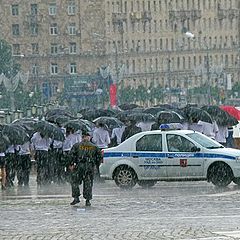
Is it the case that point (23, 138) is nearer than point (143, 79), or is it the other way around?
point (23, 138)

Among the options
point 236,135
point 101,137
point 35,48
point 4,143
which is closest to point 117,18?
point 35,48

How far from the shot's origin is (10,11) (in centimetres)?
14312

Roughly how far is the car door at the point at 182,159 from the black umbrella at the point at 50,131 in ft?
9.85

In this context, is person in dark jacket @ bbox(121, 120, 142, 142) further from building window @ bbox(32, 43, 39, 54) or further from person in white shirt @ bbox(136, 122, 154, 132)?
building window @ bbox(32, 43, 39, 54)

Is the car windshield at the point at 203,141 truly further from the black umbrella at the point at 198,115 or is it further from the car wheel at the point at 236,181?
the black umbrella at the point at 198,115

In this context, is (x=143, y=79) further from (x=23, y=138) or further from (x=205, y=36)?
(x=23, y=138)

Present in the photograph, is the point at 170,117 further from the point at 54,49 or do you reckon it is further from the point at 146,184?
the point at 54,49

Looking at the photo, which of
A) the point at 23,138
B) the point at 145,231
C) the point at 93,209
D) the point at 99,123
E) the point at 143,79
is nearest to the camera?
the point at 145,231

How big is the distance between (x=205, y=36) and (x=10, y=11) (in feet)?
74.7

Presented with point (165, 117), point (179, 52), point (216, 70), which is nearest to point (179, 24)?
point (179, 52)

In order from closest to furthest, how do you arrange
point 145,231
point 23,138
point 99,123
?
point 145,231 < point 23,138 < point 99,123

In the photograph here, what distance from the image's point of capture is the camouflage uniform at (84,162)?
2906cm

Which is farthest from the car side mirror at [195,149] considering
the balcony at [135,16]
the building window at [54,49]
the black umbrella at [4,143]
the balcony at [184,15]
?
the balcony at [184,15]

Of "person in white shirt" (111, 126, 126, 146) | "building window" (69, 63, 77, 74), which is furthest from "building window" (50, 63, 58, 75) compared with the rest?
"person in white shirt" (111, 126, 126, 146)
